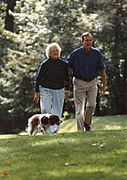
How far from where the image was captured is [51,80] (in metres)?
10.4

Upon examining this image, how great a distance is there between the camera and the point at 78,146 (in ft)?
24.9

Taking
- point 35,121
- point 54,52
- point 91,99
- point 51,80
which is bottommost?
point 35,121

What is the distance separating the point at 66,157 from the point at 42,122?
342 cm

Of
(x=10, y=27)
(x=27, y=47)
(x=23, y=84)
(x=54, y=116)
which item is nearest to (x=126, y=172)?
(x=54, y=116)

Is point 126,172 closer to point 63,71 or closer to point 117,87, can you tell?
point 63,71

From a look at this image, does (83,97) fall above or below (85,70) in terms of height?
below

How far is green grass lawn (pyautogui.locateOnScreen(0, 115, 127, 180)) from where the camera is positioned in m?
5.76

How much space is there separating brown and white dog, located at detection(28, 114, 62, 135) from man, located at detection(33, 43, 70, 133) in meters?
0.20

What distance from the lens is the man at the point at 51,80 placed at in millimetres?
10328

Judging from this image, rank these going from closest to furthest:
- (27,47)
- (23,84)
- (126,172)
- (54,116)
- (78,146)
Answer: (126,172) → (78,146) → (54,116) → (27,47) → (23,84)

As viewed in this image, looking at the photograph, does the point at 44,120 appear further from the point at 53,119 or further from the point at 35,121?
the point at 35,121

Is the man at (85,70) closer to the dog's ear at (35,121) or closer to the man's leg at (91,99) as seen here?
the man's leg at (91,99)

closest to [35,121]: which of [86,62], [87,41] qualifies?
[86,62]

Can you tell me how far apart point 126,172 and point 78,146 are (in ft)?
6.23
